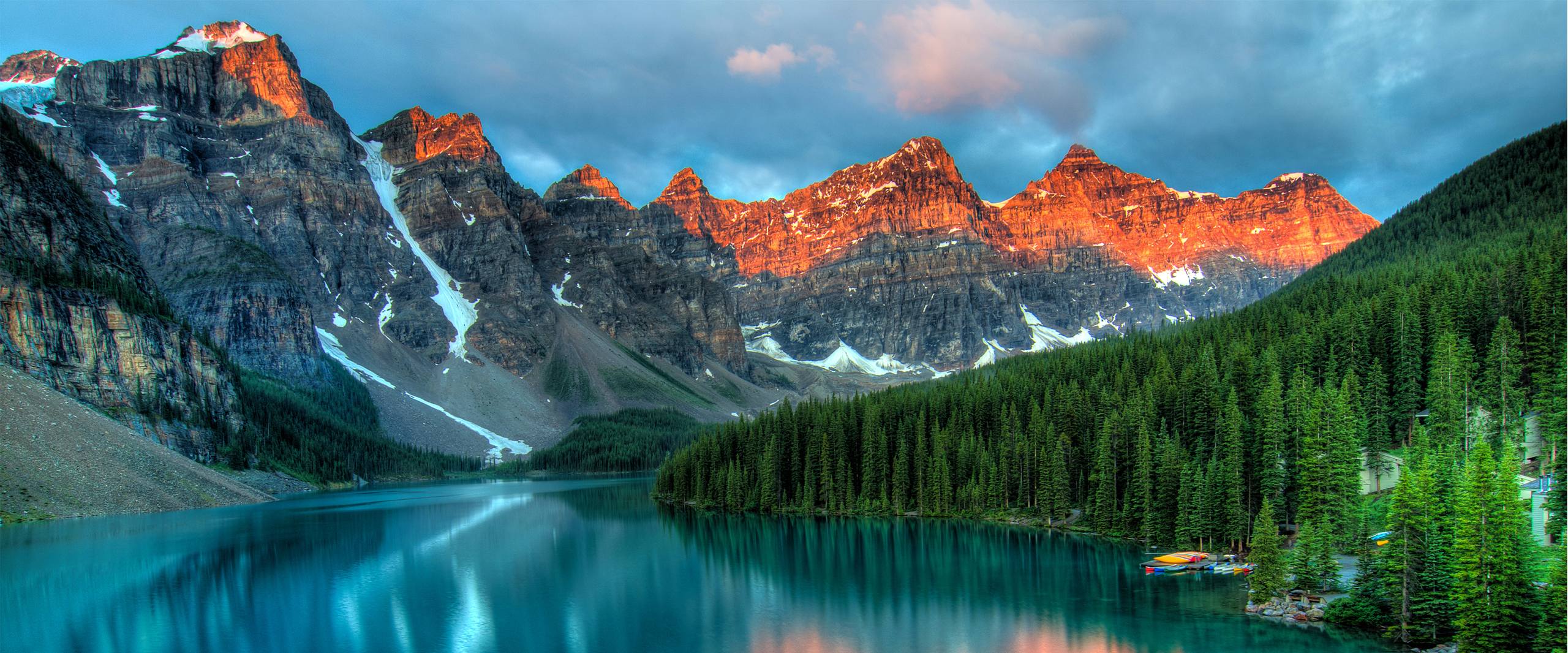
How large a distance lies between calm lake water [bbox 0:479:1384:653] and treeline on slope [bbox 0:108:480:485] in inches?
1767

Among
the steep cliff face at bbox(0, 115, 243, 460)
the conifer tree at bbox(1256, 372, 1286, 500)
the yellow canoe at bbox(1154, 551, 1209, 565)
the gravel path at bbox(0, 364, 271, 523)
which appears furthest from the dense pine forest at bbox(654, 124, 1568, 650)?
the steep cliff face at bbox(0, 115, 243, 460)

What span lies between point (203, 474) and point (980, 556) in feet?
302

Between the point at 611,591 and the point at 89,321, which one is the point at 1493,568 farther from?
the point at 89,321

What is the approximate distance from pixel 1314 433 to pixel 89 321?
13020cm

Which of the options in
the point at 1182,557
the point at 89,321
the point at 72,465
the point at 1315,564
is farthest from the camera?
the point at 89,321

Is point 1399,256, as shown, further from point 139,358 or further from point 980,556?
point 139,358

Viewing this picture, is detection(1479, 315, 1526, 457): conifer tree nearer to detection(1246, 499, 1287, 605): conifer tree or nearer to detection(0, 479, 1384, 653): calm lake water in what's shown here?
detection(0, 479, 1384, 653): calm lake water

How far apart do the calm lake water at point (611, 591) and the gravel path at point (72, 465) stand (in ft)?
10.0

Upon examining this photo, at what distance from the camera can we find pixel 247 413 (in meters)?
150

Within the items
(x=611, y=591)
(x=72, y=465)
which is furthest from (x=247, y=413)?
(x=611, y=591)

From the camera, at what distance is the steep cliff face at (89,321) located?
354 feet

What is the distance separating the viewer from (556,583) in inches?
2243

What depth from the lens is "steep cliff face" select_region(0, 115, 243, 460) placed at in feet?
354

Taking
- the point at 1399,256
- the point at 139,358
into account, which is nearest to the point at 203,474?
the point at 139,358
